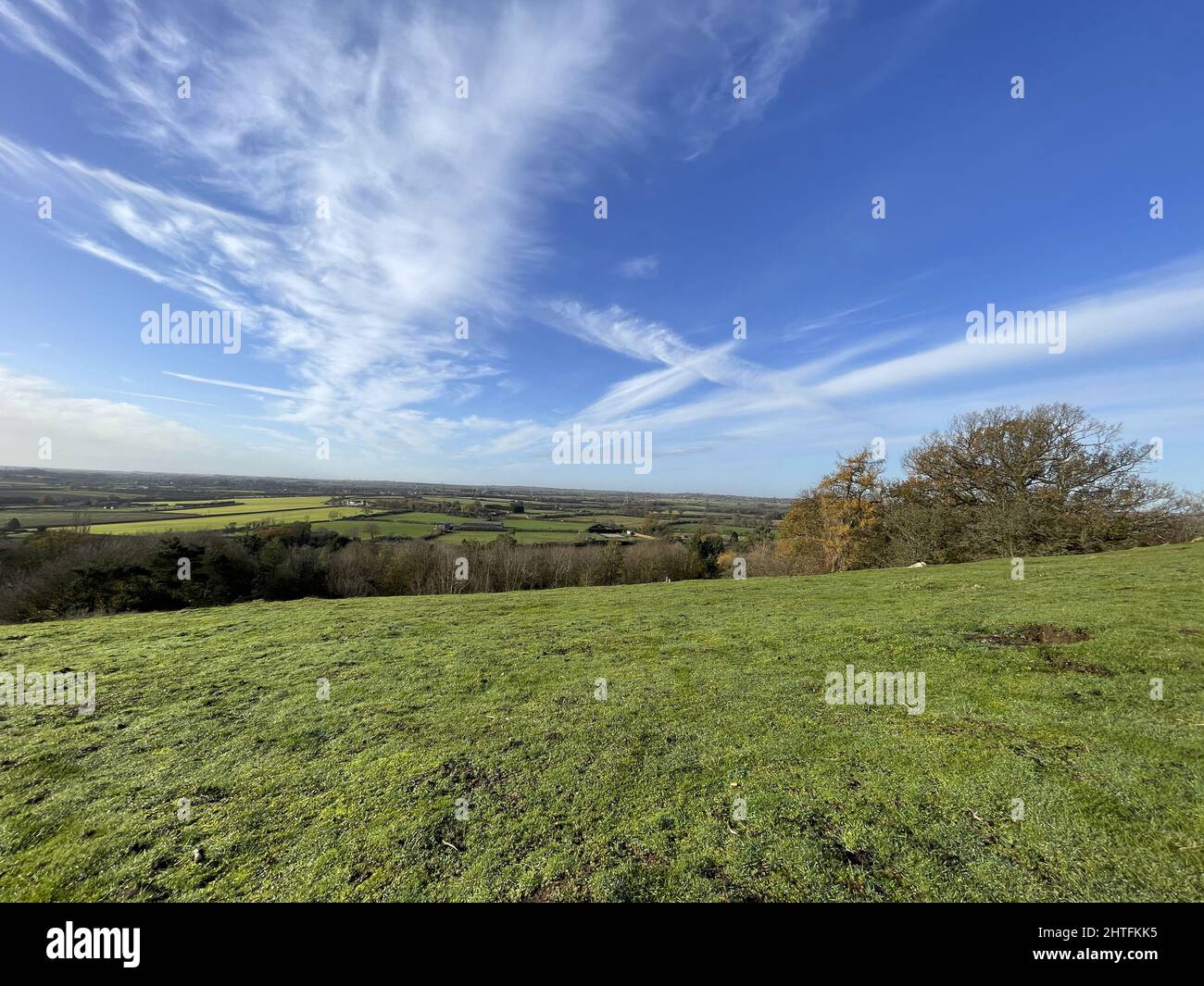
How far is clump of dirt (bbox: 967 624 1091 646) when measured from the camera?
734cm

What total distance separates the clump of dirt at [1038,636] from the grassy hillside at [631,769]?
11cm

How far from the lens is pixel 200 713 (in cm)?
616

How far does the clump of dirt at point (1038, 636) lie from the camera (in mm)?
7340

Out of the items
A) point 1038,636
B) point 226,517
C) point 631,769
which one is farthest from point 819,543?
point 226,517

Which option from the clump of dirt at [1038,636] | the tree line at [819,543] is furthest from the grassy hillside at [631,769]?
the tree line at [819,543]

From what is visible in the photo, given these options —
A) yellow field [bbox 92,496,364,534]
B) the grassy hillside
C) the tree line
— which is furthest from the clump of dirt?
yellow field [bbox 92,496,364,534]

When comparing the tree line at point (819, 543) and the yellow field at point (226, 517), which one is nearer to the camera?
the tree line at point (819, 543)

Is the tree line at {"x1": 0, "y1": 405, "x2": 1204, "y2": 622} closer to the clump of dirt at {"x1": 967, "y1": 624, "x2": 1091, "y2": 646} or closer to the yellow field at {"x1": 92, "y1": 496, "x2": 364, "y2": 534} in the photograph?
the yellow field at {"x1": 92, "y1": 496, "x2": 364, "y2": 534}

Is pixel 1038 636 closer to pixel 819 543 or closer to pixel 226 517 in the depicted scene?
pixel 819 543

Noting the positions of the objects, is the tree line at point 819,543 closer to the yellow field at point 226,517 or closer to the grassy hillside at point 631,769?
the yellow field at point 226,517

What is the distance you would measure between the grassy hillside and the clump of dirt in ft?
0.35
